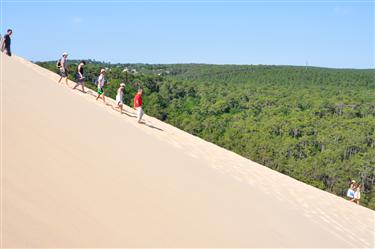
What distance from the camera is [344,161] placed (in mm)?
68250

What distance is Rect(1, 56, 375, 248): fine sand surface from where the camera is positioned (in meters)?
5.18

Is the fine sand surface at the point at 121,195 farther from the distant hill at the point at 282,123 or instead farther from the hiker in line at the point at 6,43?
the distant hill at the point at 282,123

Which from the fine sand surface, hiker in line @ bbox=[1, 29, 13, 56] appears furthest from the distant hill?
the fine sand surface

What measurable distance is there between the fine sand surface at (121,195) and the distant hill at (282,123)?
36134mm

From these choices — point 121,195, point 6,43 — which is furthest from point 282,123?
point 121,195

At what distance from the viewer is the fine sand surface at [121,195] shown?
17.0ft

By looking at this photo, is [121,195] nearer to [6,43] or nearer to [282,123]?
[6,43]

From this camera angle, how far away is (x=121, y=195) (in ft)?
21.4

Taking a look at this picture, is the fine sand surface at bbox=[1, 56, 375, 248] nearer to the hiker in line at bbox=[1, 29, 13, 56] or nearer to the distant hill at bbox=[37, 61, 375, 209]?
→ the hiker in line at bbox=[1, 29, 13, 56]

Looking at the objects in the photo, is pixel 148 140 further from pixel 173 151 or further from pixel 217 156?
pixel 217 156

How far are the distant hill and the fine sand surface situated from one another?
119ft

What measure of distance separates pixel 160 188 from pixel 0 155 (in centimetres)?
255

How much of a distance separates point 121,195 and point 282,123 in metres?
84.1

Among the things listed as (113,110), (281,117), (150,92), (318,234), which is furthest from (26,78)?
(150,92)
